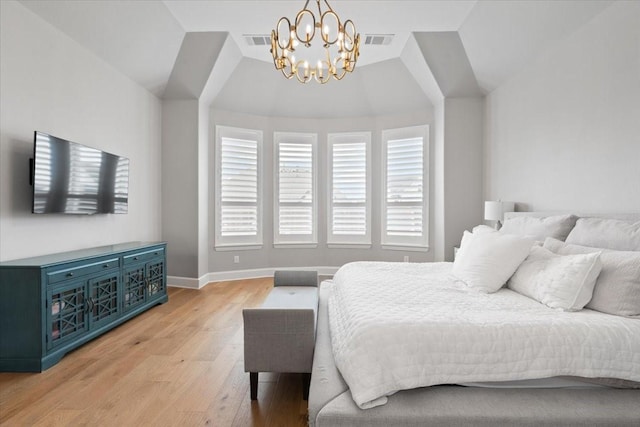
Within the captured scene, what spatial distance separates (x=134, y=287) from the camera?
370cm

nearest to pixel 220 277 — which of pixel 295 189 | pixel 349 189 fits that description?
pixel 295 189

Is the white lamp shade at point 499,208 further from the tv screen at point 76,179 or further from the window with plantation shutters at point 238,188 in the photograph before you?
the tv screen at point 76,179

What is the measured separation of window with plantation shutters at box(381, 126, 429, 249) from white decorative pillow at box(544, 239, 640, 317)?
3574 millimetres

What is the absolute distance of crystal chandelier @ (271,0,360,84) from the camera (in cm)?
256

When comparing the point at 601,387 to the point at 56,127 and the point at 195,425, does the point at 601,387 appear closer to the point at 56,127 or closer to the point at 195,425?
the point at 195,425

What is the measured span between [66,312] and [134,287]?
3.11 ft

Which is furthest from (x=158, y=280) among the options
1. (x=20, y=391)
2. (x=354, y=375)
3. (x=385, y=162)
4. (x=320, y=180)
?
(x=385, y=162)

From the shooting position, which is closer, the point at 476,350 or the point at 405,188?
the point at 476,350

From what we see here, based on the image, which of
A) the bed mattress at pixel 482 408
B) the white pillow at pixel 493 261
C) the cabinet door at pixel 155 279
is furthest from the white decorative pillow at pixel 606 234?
the cabinet door at pixel 155 279

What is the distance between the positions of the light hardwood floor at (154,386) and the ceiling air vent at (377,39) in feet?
12.8

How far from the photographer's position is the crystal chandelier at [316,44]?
2557mm

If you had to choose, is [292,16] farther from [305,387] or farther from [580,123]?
[305,387]

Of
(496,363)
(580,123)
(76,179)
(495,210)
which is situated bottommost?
(496,363)

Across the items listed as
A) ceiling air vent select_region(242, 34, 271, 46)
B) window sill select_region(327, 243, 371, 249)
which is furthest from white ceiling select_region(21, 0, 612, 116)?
window sill select_region(327, 243, 371, 249)
